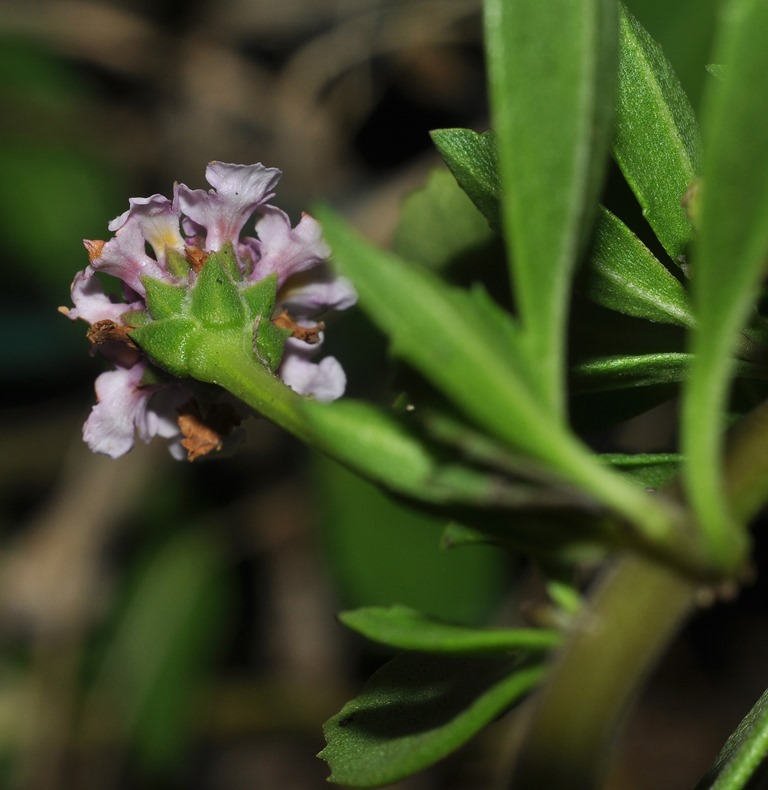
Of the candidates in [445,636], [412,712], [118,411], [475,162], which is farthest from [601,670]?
[118,411]

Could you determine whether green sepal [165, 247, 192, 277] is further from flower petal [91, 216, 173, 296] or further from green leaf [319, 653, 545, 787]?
green leaf [319, 653, 545, 787]

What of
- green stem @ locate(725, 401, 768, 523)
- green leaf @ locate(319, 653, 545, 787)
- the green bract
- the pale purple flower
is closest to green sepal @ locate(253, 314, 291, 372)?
the green bract

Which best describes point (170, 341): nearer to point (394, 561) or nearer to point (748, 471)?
point (748, 471)

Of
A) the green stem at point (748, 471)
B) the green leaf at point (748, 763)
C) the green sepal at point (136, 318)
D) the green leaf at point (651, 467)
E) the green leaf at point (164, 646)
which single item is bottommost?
the green leaf at point (164, 646)

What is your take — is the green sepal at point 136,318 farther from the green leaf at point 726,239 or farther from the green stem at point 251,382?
the green leaf at point 726,239

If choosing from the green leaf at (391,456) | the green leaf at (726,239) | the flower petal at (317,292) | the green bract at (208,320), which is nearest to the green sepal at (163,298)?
the green bract at (208,320)

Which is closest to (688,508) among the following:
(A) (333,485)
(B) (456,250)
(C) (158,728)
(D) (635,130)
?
(D) (635,130)
